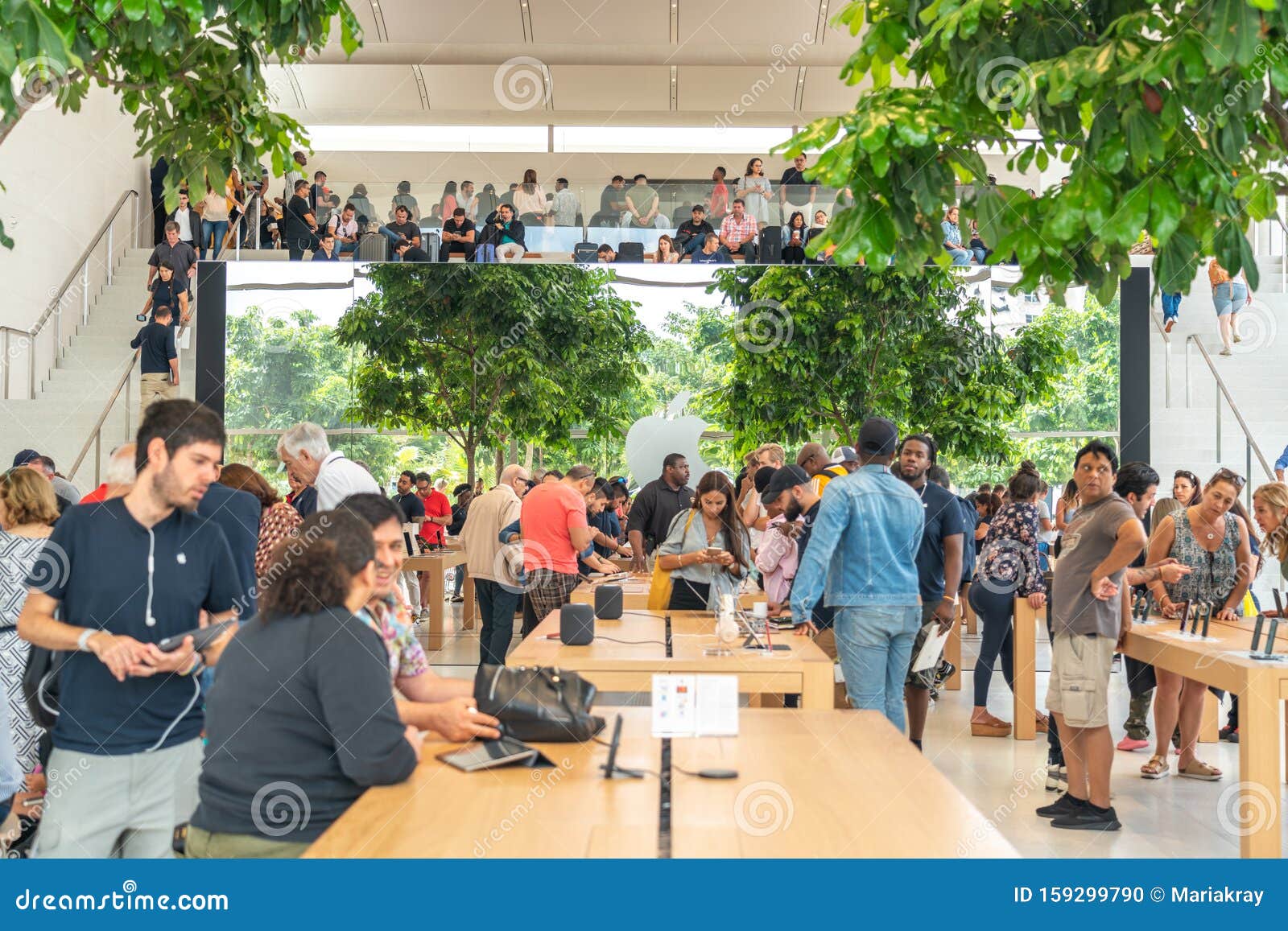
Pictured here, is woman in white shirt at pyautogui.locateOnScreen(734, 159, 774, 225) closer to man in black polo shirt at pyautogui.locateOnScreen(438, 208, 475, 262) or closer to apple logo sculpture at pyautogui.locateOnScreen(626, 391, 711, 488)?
apple logo sculpture at pyautogui.locateOnScreen(626, 391, 711, 488)

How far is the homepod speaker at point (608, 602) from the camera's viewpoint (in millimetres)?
6023

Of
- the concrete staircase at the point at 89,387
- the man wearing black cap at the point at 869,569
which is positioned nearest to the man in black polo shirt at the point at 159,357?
the concrete staircase at the point at 89,387

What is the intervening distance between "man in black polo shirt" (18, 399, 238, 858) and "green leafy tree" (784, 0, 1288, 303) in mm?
1796

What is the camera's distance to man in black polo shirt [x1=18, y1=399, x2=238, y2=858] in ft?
10.1

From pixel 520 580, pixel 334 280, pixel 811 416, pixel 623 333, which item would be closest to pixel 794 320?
pixel 811 416

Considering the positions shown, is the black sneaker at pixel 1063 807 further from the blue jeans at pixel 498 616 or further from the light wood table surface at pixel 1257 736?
the blue jeans at pixel 498 616

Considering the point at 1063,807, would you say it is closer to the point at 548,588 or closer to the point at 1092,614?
the point at 1092,614

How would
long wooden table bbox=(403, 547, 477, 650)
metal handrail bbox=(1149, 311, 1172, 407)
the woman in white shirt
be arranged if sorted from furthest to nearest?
the woman in white shirt, metal handrail bbox=(1149, 311, 1172, 407), long wooden table bbox=(403, 547, 477, 650)

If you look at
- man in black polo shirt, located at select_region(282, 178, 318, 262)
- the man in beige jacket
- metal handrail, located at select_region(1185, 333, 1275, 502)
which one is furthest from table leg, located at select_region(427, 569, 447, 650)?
metal handrail, located at select_region(1185, 333, 1275, 502)

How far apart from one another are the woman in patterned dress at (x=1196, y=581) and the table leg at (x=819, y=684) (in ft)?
8.49

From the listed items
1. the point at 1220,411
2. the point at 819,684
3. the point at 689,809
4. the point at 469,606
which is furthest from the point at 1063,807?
the point at 1220,411
